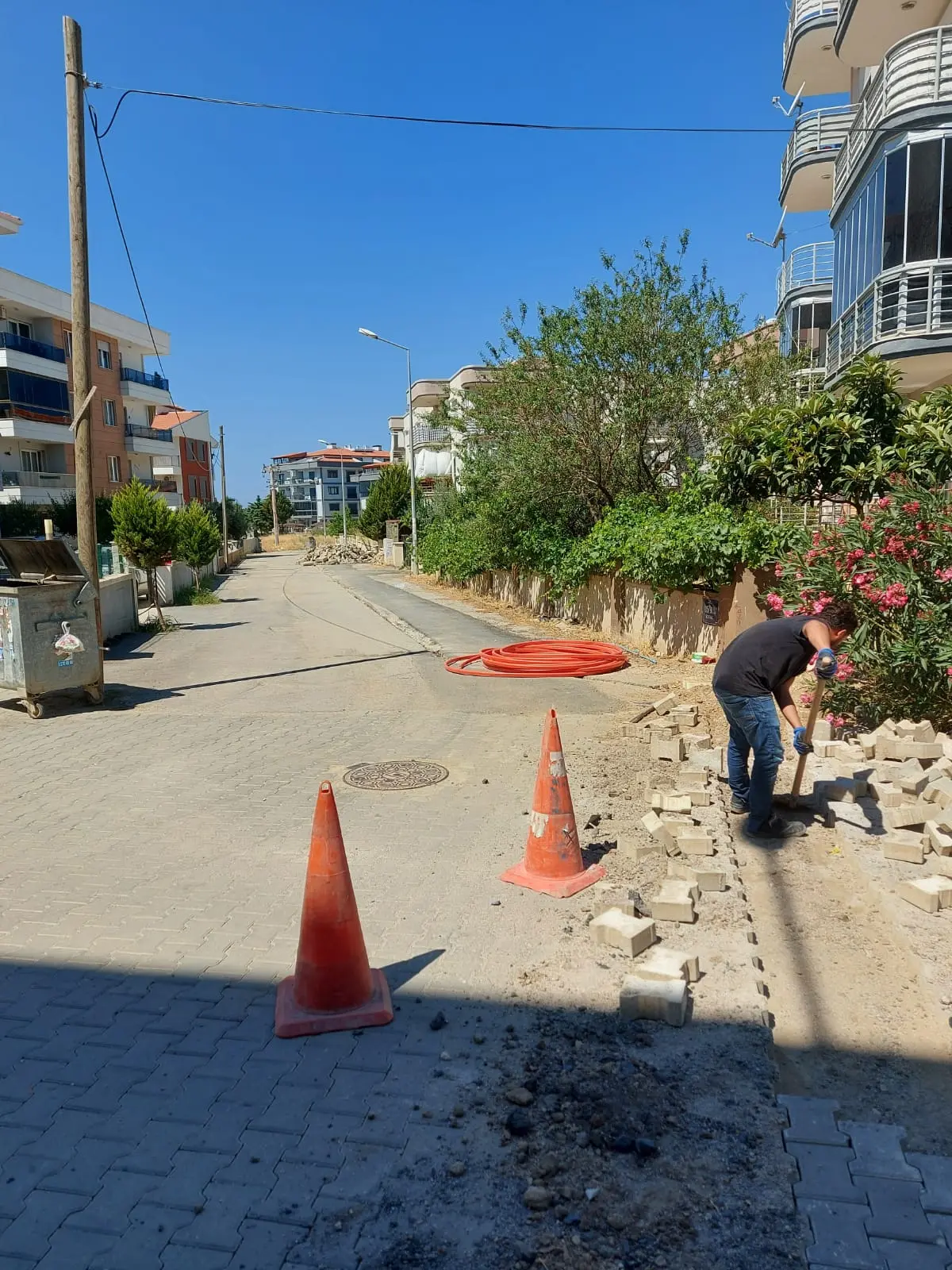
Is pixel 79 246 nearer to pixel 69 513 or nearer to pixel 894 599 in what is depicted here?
pixel 894 599

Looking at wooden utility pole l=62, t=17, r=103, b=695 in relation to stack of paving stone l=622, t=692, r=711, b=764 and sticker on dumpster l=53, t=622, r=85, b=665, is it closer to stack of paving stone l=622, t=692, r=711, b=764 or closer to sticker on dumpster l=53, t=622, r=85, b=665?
sticker on dumpster l=53, t=622, r=85, b=665

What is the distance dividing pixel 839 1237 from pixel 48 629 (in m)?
9.64

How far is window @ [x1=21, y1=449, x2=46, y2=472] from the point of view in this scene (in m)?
38.8

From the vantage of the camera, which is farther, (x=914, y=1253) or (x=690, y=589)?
(x=690, y=589)

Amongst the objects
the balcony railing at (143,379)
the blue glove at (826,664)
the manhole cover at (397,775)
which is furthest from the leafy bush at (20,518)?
the blue glove at (826,664)

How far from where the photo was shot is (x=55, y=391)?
38.9 metres

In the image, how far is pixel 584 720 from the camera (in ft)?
30.5

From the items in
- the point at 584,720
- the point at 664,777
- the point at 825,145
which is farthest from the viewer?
the point at 825,145

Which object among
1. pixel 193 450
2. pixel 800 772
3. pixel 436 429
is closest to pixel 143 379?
pixel 193 450

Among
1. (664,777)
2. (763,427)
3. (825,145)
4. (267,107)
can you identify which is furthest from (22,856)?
(825,145)

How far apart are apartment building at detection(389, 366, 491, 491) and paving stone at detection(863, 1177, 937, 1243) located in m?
18.4

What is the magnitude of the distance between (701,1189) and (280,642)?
14343 mm

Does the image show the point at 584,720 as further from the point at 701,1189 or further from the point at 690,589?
the point at 701,1189

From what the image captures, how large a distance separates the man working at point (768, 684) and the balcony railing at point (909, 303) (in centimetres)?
930
